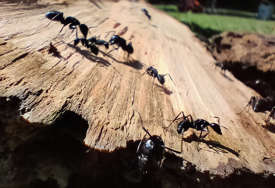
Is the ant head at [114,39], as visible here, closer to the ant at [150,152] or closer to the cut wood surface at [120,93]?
the cut wood surface at [120,93]

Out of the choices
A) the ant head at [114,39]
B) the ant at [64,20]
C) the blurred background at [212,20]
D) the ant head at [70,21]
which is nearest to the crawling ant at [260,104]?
the ant head at [114,39]

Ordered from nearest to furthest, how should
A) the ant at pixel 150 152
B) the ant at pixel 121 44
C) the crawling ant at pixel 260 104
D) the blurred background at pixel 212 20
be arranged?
the ant at pixel 150 152
the crawling ant at pixel 260 104
the ant at pixel 121 44
the blurred background at pixel 212 20

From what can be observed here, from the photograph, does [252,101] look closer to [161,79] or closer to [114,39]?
[161,79]

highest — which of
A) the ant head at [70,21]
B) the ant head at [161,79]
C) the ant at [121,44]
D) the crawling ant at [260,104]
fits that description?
the ant head at [70,21]

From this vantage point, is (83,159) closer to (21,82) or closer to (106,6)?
(21,82)

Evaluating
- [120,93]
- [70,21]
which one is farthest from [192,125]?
[70,21]

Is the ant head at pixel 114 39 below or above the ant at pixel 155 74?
above

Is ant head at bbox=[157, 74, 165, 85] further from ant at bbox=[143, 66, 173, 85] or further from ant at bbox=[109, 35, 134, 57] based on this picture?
ant at bbox=[109, 35, 134, 57]

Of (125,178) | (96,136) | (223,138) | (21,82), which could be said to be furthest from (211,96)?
(21,82)
